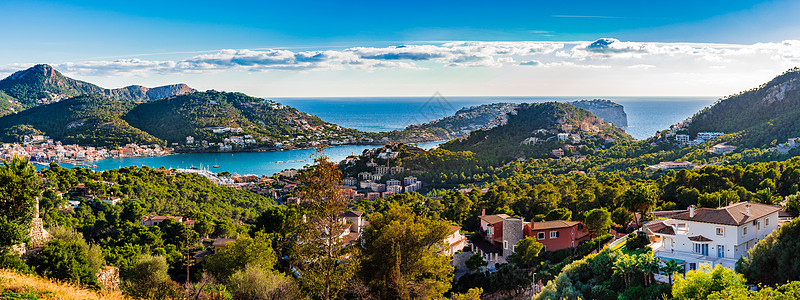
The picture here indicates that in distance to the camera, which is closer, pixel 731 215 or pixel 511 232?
pixel 731 215

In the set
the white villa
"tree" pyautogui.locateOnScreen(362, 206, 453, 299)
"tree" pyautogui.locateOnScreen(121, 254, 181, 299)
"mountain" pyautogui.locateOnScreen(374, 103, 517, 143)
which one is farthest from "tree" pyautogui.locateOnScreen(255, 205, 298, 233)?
"mountain" pyautogui.locateOnScreen(374, 103, 517, 143)

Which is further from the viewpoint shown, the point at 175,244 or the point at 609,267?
the point at 175,244

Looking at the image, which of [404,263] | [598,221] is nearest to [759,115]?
[598,221]

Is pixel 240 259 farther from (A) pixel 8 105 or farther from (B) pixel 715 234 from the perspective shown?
(A) pixel 8 105

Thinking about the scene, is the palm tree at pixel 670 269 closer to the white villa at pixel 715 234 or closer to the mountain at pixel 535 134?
the white villa at pixel 715 234

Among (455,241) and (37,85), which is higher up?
(37,85)

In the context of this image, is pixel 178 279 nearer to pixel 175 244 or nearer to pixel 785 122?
pixel 175 244

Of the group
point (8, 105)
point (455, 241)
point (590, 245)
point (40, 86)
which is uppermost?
point (40, 86)

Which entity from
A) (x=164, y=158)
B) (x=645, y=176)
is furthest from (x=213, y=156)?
(x=645, y=176)
